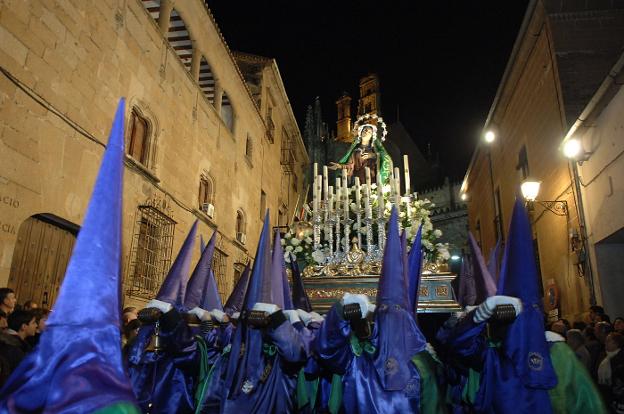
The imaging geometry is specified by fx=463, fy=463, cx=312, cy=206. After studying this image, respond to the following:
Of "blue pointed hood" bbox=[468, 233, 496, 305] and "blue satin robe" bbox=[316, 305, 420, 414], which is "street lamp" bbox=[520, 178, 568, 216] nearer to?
"blue pointed hood" bbox=[468, 233, 496, 305]

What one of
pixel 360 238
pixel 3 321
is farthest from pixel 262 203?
pixel 3 321

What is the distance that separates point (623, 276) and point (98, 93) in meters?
9.69

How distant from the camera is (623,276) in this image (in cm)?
820

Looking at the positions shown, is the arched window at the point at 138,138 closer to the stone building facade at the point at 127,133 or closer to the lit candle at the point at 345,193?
the stone building facade at the point at 127,133

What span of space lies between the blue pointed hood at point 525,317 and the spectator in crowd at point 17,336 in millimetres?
3678

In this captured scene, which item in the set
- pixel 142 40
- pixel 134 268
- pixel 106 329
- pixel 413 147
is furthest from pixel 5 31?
pixel 413 147

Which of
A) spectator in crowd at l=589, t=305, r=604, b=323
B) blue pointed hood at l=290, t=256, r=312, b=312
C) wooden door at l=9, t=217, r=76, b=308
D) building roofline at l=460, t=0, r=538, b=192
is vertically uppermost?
building roofline at l=460, t=0, r=538, b=192

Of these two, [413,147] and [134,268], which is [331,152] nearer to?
[413,147]

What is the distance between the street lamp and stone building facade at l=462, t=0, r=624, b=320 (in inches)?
1.8

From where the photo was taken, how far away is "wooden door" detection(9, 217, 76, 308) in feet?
20.7

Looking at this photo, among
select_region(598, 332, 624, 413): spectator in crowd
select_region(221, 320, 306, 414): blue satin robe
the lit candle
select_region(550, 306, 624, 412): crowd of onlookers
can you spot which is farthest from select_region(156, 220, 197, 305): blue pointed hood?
select_region(598, 332, 624, 413): spectator in crowd

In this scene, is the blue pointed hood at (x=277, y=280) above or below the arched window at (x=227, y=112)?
below

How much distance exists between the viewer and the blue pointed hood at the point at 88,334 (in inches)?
55.3

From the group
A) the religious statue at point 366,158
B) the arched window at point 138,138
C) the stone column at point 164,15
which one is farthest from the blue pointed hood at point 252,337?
the stone column at point 164,15
